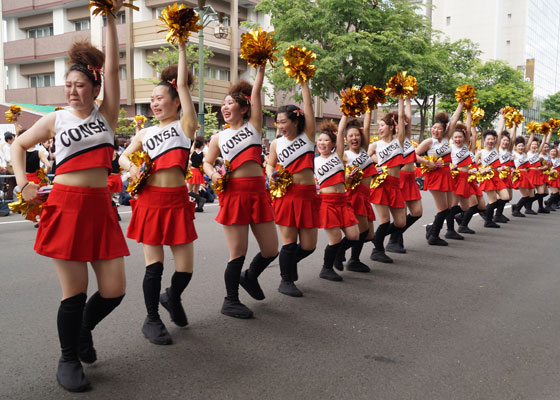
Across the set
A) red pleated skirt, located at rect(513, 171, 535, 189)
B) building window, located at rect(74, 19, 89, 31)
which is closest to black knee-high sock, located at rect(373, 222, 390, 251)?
red pleated skirt, located at rect(513, 171, 535, 189)

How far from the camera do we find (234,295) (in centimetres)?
452

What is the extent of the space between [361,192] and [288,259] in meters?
1.57

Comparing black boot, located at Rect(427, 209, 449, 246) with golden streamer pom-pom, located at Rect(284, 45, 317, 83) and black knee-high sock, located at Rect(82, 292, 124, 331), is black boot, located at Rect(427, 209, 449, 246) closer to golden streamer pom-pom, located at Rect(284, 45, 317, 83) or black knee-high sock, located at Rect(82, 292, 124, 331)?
golden streamer pom-pom, located at Rect(284, 45, 317, 83)

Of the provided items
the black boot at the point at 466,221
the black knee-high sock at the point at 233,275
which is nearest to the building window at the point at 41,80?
the black boot at the point at 466,221

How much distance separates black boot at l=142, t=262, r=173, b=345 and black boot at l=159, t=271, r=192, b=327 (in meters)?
0.14

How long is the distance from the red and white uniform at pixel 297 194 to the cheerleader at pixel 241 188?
1.72 ft

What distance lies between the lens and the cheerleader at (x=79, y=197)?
3.03m

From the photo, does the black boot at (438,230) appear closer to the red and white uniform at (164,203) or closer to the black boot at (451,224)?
the black boot at (451,224)

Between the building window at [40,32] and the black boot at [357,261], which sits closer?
the black boot at [357,261]

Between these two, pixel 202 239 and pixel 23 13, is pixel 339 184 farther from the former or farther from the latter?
pixel 23 13

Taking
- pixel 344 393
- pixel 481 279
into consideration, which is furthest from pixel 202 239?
pixel 344 393

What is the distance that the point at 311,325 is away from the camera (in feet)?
14.1

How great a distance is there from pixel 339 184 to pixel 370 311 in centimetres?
157

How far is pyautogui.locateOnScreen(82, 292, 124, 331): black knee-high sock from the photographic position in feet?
10.7
